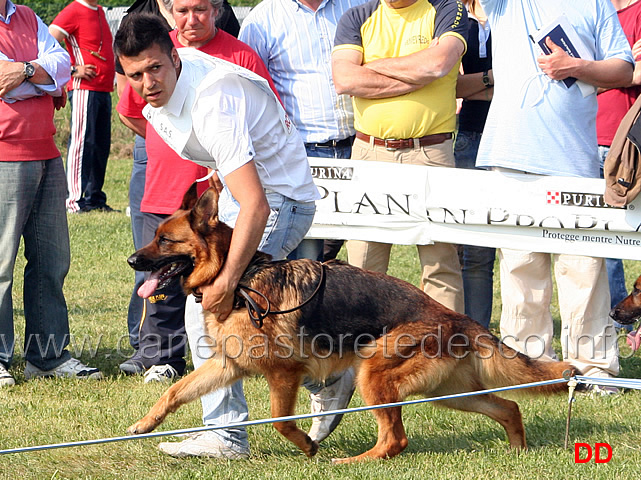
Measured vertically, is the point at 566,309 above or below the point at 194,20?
below

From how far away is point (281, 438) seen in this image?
4629 mm

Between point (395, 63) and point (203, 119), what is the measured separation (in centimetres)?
217

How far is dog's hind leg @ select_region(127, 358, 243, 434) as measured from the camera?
401cm

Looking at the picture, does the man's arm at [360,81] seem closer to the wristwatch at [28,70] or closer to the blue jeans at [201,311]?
the blue jeans at [201,311]

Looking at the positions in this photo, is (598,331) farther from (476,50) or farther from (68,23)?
(68,23)

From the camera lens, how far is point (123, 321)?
7141 millimetres

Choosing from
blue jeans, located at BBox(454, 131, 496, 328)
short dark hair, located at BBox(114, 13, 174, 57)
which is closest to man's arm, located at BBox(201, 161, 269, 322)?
short dark hair, located at BBox(114, 13, 174, 57)

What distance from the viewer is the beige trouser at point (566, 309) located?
5.52 meters

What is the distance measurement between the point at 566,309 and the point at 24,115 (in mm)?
3611

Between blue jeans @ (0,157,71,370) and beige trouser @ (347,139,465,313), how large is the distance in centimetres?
198

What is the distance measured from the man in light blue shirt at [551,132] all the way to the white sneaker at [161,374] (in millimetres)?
2185

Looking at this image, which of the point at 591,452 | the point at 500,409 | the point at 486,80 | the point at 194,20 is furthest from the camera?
the point at 486,80

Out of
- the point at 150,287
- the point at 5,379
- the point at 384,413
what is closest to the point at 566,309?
the point at 384,413

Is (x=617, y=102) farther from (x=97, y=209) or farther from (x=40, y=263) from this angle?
(x=97, y=209)
